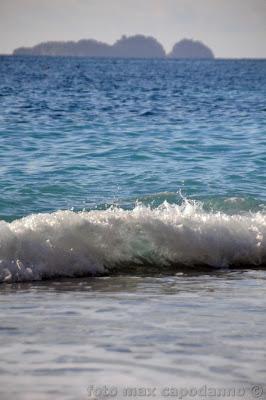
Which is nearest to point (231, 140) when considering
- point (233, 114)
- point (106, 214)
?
point (233, 114)

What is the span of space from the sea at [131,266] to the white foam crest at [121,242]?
0.05 ft

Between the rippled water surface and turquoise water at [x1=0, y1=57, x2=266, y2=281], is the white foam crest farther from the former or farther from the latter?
the rippled water surface

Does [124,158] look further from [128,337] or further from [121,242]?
[128,337]

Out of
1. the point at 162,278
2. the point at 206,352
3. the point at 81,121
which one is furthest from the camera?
the point at 81,121

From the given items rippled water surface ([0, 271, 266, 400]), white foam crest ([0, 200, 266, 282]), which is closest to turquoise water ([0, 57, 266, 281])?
white foam crest ([0, 200, 266, 282])

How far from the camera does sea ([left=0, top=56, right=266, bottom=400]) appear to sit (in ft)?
15.8

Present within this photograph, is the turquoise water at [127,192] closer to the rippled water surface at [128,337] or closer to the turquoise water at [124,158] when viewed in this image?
the turquoise water at [124,158]

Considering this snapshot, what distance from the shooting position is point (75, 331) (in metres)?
5.73

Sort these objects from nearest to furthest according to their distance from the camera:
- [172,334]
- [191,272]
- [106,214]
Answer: [172,334] < [191,272] < [106,214]

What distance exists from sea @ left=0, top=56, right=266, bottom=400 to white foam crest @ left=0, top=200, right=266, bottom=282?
0.05 feet

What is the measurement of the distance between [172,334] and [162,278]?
274 centimetres

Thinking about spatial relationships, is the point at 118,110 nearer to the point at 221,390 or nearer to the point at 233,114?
the point at 233,114

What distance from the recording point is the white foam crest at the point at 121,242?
8.53 meters

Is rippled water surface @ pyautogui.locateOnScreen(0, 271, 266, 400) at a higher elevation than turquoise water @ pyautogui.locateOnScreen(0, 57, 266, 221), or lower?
lower
